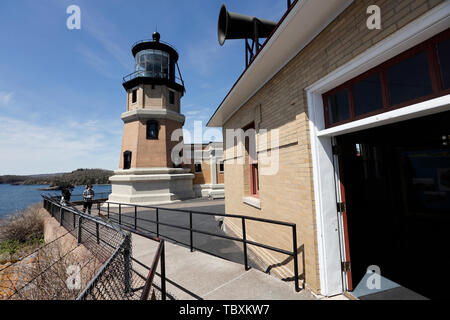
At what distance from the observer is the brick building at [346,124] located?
6.93 ft

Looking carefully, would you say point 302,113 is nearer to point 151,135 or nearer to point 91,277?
point 91,277

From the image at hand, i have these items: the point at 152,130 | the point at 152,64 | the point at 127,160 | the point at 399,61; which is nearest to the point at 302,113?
the point at 399,61

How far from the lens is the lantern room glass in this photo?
69.0 feet

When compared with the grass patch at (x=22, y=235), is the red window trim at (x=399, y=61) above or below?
above

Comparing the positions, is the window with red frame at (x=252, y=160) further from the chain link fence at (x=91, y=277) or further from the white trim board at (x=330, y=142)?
the chain link fence at (x=91, y=277)

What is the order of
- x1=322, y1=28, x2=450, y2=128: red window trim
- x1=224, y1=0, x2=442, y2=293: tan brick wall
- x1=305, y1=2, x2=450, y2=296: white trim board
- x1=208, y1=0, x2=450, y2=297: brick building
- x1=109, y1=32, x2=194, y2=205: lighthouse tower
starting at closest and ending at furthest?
x1=322, y1=28, x2=450, y2=128: red window trim → x1=208, y1=0, x2=450, y2=297: brick building → x1=305, y1=2, x2=450, y2=296: white trim board → x1=224, y1=0, x2=442, y2=293: tan brick wall → x1=109, y1=32, x2=194, y2=205: lighthouse tower

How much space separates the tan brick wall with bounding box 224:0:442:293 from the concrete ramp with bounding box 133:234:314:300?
63 cm

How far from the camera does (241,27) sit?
6.45m

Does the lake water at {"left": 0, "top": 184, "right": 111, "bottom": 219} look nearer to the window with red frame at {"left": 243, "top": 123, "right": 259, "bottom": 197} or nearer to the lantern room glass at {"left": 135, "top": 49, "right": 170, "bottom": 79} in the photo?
the lantern room glass at {"left": 135, "top": 49, "right": 170, "bottom": 79}

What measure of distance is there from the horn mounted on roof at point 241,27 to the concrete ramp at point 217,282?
5531 mm

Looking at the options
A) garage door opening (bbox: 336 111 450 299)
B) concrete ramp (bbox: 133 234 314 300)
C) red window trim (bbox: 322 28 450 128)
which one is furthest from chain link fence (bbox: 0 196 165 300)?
garage door opening (bbox: 336 111 450 299)

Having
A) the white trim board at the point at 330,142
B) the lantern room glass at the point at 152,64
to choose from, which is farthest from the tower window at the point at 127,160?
the white trim board at the point at 330,142

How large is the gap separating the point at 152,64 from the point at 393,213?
76.4ft
